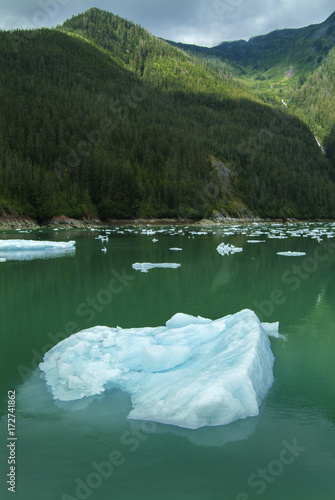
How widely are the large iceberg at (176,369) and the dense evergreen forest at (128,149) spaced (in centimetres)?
6469

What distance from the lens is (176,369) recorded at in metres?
6.51

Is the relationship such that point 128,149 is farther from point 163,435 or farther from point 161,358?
point 163,435

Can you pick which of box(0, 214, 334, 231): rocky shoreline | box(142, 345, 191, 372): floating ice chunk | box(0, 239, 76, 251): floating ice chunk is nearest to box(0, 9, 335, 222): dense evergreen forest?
box(0, 214, 334, 231): rocky shoreline

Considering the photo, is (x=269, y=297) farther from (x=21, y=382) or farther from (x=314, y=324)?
(x=21, y=382)

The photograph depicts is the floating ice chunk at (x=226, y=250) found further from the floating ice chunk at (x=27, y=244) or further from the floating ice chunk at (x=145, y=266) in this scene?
the floating ice chunk at (x=27, y=244)

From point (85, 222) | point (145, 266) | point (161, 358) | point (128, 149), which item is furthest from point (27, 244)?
point (128, 149)

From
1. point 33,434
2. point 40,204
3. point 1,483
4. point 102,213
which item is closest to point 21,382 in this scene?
point 33,434

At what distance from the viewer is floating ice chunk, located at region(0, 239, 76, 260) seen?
2820 cm

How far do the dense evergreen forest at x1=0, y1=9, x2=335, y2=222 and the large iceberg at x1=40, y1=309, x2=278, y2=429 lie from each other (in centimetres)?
6469

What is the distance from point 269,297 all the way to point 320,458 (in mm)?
9591

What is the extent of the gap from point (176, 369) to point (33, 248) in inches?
1016

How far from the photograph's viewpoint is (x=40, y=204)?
75.0m

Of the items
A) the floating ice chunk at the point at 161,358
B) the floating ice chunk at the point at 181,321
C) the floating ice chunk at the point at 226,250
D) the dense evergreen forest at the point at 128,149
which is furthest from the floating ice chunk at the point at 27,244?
the dense evergreen forest at the point at 128,149

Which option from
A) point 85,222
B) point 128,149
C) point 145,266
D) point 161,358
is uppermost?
point 128,149
